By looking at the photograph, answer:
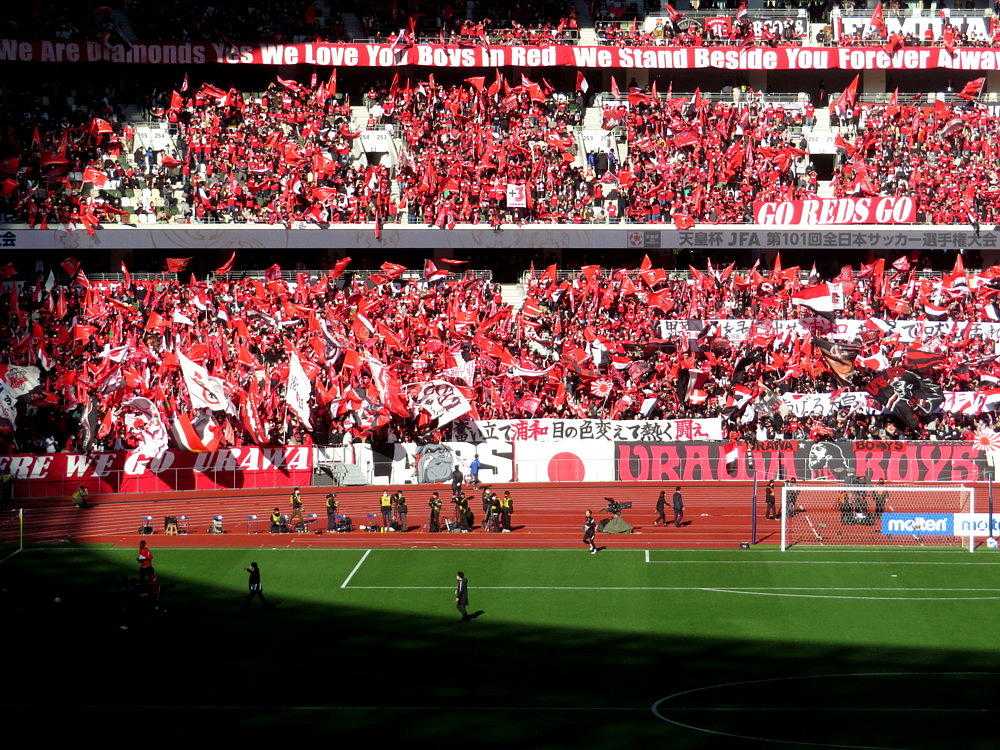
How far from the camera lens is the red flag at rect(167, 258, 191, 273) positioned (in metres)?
54.5

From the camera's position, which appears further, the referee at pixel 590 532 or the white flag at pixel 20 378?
the white flag at pixel 20 378

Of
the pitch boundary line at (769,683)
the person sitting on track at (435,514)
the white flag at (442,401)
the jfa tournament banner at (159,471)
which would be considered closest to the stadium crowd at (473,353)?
the white flag at (442,401)

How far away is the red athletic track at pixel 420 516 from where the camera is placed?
43188 millimetres

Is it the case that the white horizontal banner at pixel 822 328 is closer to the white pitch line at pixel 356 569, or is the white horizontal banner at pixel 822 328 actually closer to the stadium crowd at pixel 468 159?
the stadium crowd at pixel 468 159

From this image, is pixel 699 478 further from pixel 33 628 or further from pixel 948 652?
pixel 33 628

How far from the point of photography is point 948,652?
30109 millimetres

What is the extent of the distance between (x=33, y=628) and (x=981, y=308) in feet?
123

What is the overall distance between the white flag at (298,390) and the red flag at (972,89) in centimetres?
3109

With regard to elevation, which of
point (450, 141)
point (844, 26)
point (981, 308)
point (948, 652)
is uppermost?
point (844, 26)

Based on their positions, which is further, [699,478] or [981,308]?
[981,308]

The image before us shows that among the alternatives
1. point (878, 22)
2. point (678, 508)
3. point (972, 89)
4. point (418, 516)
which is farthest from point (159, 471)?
point (972, 89)

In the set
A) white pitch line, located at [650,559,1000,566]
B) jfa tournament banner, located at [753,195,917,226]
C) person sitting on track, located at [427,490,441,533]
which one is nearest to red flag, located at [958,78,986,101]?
jfa tournament banner, located at [753,195,917,226]

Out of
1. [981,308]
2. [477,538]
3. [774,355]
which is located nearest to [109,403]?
[477,538]

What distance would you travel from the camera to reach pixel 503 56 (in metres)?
58.9
